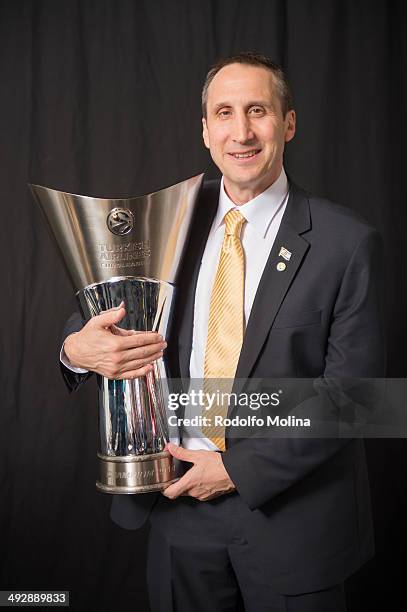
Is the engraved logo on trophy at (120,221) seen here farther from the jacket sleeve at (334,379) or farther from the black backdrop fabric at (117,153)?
the black backdrop fabric at (117,153)

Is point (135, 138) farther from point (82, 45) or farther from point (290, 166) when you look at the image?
point (290, 166)

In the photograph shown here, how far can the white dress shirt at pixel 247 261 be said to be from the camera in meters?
1.55

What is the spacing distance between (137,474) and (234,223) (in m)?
0.52

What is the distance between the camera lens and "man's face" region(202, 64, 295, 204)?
151cm

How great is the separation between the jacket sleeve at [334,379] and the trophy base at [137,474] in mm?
120

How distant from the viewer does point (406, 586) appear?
7.33 ft

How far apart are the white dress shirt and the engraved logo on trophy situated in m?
0.22

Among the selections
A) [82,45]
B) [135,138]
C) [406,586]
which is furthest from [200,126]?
[406,586]

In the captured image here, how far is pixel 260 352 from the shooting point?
1487mm

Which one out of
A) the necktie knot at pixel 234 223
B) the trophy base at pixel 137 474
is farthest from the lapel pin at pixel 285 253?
the trophy base at pixel 137 474

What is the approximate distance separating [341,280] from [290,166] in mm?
762

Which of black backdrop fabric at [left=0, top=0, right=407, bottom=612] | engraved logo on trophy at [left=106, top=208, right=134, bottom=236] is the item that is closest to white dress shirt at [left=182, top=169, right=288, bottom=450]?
engraved logo on trophy at [left=106, top=208, right=134, bottom=236]

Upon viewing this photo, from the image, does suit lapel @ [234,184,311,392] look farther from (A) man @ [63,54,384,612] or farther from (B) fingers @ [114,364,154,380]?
(B) fingers @ [114,364,154,380]

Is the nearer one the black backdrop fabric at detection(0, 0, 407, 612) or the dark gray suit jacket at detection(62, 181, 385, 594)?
the dark gray suit jacket at detection(62, 181, 385, 594)
